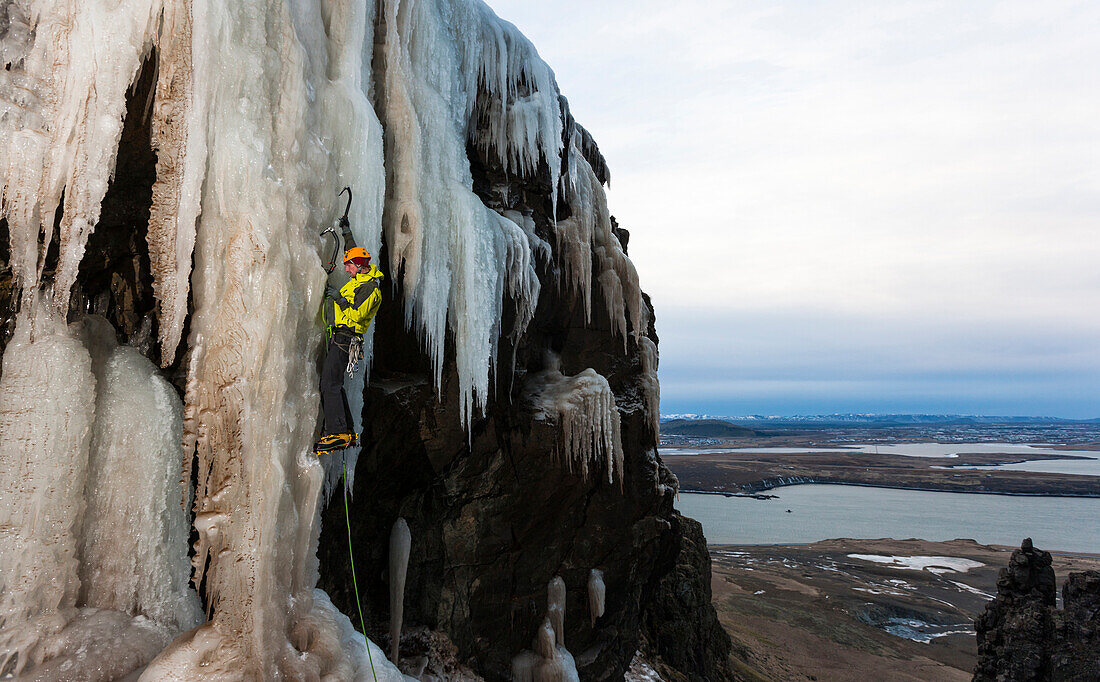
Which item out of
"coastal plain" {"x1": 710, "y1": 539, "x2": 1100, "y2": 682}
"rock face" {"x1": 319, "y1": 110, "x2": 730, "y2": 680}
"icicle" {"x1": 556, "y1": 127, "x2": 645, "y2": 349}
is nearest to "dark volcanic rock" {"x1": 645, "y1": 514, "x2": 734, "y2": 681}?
"coastal plain" {"x1": 710, "y1": 539, "x2": 1100, "y2": 682}

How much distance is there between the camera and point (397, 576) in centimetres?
716

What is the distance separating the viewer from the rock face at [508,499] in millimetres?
6852

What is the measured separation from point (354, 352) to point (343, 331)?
19 cm

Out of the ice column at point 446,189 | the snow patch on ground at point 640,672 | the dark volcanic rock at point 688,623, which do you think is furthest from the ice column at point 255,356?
the dark volcanic rock at point 688,623

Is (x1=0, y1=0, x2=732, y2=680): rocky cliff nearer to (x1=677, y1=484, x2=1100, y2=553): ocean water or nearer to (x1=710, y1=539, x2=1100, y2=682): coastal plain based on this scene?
(x1=710, y1=539, x2=1100, y2=682): coastal plain

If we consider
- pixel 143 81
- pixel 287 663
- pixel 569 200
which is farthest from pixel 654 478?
pixel 143 81

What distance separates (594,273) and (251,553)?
7.63 meters

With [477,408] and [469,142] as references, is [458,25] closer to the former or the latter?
[469,142]

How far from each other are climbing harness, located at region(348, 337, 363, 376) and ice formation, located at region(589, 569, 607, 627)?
695 cm

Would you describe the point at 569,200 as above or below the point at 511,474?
above

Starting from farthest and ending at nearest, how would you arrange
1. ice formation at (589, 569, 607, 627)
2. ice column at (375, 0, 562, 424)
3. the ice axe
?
ice formation at (589, 569, 607, 627) → ice column at (375, 0, 562, 424) → the ice axe

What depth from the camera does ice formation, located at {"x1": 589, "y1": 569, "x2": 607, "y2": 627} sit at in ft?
31.2

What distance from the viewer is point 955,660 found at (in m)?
18.7

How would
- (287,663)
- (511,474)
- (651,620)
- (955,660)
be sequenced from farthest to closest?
(955,660) → (651,620) → (511,474) → (287,663)
